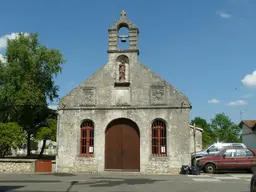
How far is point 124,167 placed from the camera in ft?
68.0

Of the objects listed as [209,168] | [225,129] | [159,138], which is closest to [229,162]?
[209,168]

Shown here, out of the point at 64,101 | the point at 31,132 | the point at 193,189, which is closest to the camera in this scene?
the point at 193,189

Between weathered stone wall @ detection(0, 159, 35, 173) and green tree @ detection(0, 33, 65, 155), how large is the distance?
11.0 meters

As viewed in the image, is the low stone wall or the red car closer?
the low stone wall

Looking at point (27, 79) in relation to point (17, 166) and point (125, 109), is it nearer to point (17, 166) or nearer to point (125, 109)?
point (17, 166)

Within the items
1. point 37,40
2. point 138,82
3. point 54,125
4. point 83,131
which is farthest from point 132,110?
point 37,40

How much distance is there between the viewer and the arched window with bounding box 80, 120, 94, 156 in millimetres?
21050

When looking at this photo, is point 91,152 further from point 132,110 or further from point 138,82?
point 138,82

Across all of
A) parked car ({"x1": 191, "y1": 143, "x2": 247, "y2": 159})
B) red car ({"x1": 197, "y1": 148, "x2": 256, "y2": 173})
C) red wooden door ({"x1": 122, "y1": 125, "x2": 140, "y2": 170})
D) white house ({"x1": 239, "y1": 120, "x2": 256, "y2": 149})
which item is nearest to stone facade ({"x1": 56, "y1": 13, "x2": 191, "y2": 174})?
red wooden door ({"x1": 122, "y1": 125, "x2": 140, "y2": 170})

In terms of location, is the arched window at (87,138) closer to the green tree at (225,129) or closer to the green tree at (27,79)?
the green tree at (27,79)

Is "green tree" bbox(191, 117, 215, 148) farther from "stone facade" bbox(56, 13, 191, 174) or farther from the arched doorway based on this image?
the arched doorway

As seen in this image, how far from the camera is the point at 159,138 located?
20.8 meters

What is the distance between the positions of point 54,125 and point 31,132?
19.5 feet

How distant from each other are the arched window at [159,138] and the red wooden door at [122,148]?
106 centimetres
